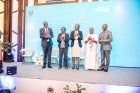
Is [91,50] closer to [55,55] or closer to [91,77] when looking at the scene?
[91,77]

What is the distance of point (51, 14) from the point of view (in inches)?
343

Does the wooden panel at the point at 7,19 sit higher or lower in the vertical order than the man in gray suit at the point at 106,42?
higher

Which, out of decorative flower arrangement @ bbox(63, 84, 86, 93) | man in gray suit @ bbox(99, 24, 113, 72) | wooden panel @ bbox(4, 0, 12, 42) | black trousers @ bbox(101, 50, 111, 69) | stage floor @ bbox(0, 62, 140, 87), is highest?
wooden panel @ bbox(4, 0, 12, 42)

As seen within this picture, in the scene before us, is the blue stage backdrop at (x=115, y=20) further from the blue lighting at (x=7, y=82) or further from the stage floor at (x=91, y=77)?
the blue lighting at (x=7, y=82)

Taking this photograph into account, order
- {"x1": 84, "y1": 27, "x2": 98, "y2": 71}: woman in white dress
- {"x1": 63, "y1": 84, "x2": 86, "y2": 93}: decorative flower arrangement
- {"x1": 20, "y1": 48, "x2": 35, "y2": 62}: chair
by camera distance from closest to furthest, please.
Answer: {"x1": 63, "y1": 84, "x2": 86, "y2": 93}: decorative flower arrangement → {"x1": 84, "y1": 27, "x2": 98, "y2": 71}: woman in white dress → {"x1": 20, "y1": 48, "x2": 35, "y2": 62}: chair

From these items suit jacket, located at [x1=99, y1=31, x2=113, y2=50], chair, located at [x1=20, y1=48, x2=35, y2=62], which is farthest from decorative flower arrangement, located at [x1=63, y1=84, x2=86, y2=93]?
chair, located at [x1=20, y1=48, x2=35, y2=62]

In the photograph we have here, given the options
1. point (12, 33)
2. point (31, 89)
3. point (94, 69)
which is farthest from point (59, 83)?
point (12, 33)

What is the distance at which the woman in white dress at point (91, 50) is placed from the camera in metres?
6.95

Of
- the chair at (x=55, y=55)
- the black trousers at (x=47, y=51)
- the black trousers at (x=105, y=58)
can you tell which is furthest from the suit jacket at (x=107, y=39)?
the chair at (x=55, y=55)

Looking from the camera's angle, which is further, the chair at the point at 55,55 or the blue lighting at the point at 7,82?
the chair at the point at 55,55

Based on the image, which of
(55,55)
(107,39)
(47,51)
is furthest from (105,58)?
(55,55)

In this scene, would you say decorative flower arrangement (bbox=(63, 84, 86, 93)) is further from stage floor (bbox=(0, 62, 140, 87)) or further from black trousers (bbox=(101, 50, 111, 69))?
black trousers (bbox=(101, 50, 111, 69))

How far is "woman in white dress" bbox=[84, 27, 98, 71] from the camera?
6.95 meters

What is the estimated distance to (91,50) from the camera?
6996 mm
